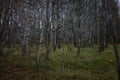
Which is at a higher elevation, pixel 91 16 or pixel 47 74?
pixel 91 16

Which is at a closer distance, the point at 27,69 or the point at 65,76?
the point at 65,76

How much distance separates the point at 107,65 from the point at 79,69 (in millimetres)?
2404

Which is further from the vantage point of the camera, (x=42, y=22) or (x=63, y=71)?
(x=42, y=22)

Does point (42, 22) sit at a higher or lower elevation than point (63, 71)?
higher

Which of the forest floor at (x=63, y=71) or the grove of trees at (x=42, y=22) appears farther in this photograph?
the grove of trees at (x=42, y=22)

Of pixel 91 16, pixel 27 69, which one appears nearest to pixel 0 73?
pixel 27 69

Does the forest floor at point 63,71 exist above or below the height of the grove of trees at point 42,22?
below

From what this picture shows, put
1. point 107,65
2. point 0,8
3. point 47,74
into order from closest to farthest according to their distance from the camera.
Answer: point 0,8 < point 47,74 < point 107,65

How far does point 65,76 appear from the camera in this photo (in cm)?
1474

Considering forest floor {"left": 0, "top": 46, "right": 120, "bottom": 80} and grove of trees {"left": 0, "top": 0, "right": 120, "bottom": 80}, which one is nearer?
forest floor {"left": 0, "top": 46, "right": 120, "bottom": 80}

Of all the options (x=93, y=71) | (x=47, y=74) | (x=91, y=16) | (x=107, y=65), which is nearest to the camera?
(x=47, y=74)

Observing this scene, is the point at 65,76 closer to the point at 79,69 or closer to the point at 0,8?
the point at 79,69

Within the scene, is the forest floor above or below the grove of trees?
below

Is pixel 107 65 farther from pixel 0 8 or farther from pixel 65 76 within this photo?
pixel 0 8
